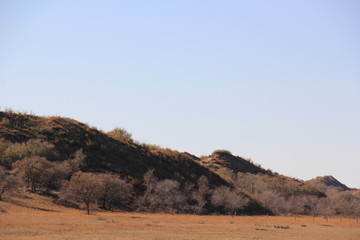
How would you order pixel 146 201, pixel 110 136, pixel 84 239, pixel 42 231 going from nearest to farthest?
pixel 84 239 → pixel 42 231 → pixel 146 201 → pixel 110 136

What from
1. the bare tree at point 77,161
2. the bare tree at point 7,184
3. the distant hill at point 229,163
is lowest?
the bare tree at point 7,184

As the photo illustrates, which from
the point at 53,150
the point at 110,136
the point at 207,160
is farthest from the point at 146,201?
the point at 207,160

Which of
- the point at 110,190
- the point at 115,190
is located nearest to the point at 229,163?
the point at 115,190

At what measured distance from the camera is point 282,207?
309 ft

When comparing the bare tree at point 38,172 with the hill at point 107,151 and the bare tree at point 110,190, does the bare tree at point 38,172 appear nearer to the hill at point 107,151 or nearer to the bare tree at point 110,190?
the bare tree at point 110,190

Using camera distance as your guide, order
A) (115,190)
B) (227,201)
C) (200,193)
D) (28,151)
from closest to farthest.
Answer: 1. (115,190)
2. (28,151)
3. (227,201)
4. (200,193)

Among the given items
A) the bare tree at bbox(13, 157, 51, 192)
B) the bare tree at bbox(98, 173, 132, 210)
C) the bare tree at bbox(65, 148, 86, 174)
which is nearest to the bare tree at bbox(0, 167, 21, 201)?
the bare tree at bbox(13, 157, 51, 192)

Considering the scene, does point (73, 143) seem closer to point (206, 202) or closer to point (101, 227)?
point (206, 202)

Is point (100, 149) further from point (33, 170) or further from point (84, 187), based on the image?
point (84, 187)

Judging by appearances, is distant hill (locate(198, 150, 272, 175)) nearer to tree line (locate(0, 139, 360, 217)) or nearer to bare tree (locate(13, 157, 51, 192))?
tree line (locate(0, 139, 360, 217))

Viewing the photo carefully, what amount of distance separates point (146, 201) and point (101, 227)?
1369 inches

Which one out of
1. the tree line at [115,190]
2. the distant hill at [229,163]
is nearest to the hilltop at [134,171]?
the tree line at [115,190]

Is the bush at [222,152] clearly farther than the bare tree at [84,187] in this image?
Yes

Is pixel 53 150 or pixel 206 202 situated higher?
pixel 53 150
